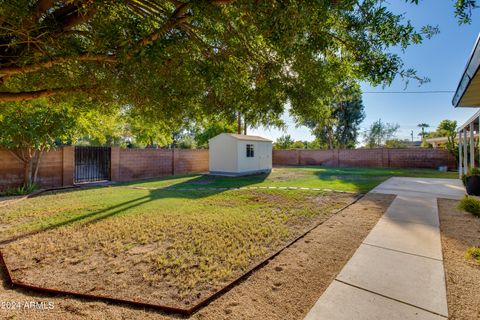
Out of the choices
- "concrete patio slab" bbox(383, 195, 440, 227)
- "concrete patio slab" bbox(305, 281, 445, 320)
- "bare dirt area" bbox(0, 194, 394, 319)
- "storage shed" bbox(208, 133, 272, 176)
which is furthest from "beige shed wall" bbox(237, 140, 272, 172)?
"concrete patio slab" bbox(305, 281, 445, 320)

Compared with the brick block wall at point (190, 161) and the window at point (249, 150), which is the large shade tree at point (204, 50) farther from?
the brick block wall at point (190, 161)

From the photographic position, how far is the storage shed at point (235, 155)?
588 inches

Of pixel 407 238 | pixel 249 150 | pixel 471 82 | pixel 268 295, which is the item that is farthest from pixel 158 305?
pixel 249 150

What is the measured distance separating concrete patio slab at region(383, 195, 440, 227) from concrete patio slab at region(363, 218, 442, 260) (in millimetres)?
355

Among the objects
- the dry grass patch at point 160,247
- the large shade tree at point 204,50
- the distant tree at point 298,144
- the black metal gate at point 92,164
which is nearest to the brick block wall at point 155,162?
the black metal gate at point 92,164

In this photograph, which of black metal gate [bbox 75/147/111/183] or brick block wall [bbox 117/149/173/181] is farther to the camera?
brick block wall [bbox 117/149/173/181]

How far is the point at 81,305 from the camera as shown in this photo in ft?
7.63

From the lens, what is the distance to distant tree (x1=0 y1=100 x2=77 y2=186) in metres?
7.79

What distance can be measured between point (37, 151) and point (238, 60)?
10.3m

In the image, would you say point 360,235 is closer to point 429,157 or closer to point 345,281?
point 345,281

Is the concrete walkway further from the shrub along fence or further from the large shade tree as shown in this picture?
the shrub along fence

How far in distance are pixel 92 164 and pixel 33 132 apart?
379 cm

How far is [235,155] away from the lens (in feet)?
49.0

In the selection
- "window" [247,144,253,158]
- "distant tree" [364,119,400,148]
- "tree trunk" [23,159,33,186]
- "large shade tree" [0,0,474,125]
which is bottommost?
"tree trunk" [23,159,33,186]
